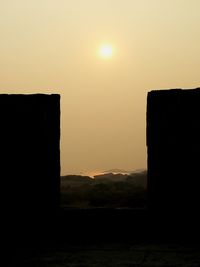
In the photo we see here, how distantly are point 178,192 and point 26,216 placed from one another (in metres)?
2.42

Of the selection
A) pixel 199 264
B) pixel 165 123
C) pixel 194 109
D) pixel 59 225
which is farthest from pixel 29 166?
pixel 199 264

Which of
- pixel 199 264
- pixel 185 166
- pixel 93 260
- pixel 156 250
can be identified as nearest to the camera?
pixel 199 264

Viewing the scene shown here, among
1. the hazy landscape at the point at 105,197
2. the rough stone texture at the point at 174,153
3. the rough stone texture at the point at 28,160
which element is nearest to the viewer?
the rough stone texture at the point at 174,153

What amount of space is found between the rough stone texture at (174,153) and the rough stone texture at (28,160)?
1.55 metres

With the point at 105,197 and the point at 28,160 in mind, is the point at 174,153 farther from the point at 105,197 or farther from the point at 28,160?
the point at 105,197

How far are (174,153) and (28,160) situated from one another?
7.61 ft

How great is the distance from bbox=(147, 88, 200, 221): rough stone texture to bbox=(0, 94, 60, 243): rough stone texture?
1.55 m

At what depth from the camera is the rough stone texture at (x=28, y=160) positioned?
7676mm

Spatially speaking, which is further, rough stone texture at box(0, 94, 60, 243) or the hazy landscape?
the hazy landscape

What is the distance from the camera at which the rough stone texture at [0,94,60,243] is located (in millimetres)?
7676

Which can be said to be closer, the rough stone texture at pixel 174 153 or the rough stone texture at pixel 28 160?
the rough stone texture at pixel 174 153

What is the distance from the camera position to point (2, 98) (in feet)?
25.8

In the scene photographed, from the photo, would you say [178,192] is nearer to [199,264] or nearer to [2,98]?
[199,264]

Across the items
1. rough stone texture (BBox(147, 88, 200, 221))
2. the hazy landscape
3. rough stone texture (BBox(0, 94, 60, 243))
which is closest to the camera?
rough stone texture (BBox(147, 88, 200, 221))
